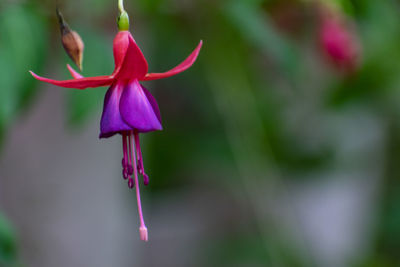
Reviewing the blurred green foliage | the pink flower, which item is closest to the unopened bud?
the blurred green foliage

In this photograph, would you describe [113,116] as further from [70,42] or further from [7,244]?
[7,244]

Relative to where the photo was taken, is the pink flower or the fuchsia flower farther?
the pink flower

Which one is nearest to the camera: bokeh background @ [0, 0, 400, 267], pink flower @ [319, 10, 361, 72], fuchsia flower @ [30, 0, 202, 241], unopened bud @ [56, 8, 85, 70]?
fuchsia flower @ [30, 0, 202, 241]

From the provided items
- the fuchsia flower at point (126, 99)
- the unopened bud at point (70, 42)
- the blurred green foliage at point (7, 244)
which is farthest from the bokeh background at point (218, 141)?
the fuchsia flower at point (126, 99)

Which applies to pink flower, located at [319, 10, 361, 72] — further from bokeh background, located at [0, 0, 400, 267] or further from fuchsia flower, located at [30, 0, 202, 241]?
fuchsia flower, located at [30, 0, 202, 241]

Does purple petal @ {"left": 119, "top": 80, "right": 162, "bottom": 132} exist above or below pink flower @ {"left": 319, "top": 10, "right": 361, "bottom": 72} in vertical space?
below

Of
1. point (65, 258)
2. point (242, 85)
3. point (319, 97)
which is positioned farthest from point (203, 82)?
point (65, 258)

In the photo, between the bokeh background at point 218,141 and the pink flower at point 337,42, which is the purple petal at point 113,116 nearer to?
the bokeh background at point 218,141

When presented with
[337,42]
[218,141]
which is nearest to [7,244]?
[337,42]
